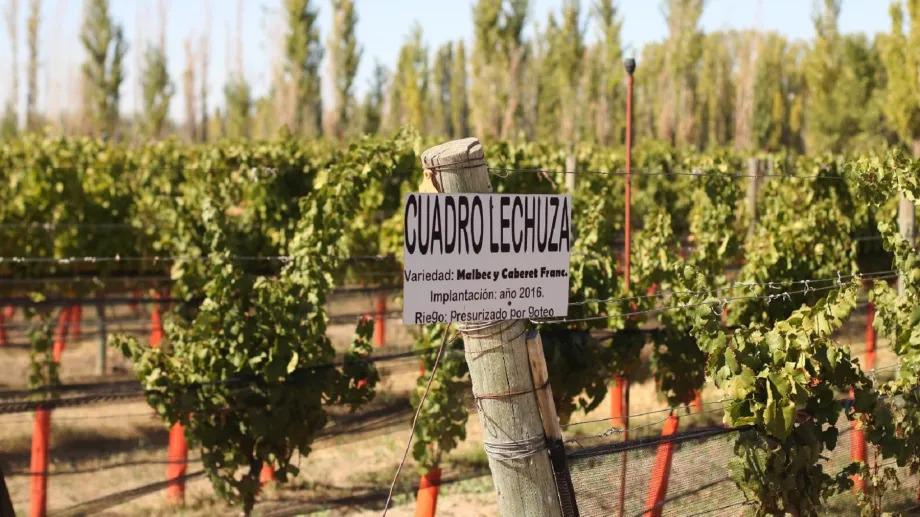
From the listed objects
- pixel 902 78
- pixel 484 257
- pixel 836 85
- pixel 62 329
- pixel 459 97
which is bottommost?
pixel 62 329

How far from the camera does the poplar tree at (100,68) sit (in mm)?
41719

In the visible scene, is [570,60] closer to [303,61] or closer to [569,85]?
[569,85]

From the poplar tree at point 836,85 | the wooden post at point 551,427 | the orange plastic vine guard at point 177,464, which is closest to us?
the wooden post at point 551,427

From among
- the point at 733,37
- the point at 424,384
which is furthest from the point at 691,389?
the point at 733,37

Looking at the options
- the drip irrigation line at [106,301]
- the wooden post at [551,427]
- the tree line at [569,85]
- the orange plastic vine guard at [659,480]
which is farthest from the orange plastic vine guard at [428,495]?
the tree line at [569,85]

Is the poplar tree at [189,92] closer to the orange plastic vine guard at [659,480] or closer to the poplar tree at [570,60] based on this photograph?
the poplar tree at [570,60]

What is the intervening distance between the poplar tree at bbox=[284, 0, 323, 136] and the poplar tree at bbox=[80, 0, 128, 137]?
6.59 m

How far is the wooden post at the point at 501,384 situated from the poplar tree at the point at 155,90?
43328 millimetres

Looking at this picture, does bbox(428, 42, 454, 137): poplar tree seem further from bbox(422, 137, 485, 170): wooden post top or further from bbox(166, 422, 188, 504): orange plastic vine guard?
bbox(422, 137, 485, 170): wooden post top

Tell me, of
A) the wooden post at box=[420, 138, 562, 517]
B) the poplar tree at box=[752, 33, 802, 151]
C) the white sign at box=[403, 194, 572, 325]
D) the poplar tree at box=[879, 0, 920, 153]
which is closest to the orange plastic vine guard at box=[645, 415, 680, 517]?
the wooden post at box=[420, 138, 562, 517]

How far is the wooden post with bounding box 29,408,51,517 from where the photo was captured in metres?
6.78

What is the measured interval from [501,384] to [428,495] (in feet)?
9.89

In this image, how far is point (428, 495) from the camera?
6348 millimetres

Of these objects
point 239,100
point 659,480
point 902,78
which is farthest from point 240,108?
point 659,480
